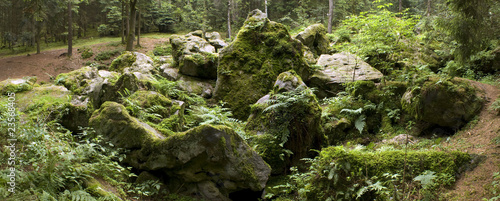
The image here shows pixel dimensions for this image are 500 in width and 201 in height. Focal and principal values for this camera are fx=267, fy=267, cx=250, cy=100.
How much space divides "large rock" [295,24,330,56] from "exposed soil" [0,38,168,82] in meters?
19.9

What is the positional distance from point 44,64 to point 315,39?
975 inches

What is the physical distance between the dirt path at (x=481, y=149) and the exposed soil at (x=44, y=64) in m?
26.2

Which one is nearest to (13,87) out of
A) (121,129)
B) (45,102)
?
(45,102)

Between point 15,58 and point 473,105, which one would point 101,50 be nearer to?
point 15,58

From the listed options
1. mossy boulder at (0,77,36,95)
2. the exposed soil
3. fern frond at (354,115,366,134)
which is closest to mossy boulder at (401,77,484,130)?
fern frond at (354,115,366,134)

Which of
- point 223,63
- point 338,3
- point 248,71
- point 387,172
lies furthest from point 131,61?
point 338,3

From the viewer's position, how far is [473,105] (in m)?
7.50

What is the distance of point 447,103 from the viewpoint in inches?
293

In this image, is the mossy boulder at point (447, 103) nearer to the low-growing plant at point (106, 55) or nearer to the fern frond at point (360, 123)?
the fern frond at point (360, 123)

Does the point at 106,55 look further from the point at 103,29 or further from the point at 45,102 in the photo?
the point at 45,102

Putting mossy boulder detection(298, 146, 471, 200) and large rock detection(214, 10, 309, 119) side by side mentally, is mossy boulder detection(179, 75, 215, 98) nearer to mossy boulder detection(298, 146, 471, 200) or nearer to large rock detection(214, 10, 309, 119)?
large rock detection(214, 10, 309, 119)

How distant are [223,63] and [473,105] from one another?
26.0 ft

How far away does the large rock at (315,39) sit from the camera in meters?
15.3

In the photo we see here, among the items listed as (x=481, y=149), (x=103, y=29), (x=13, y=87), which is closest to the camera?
(x=481, y=149)
